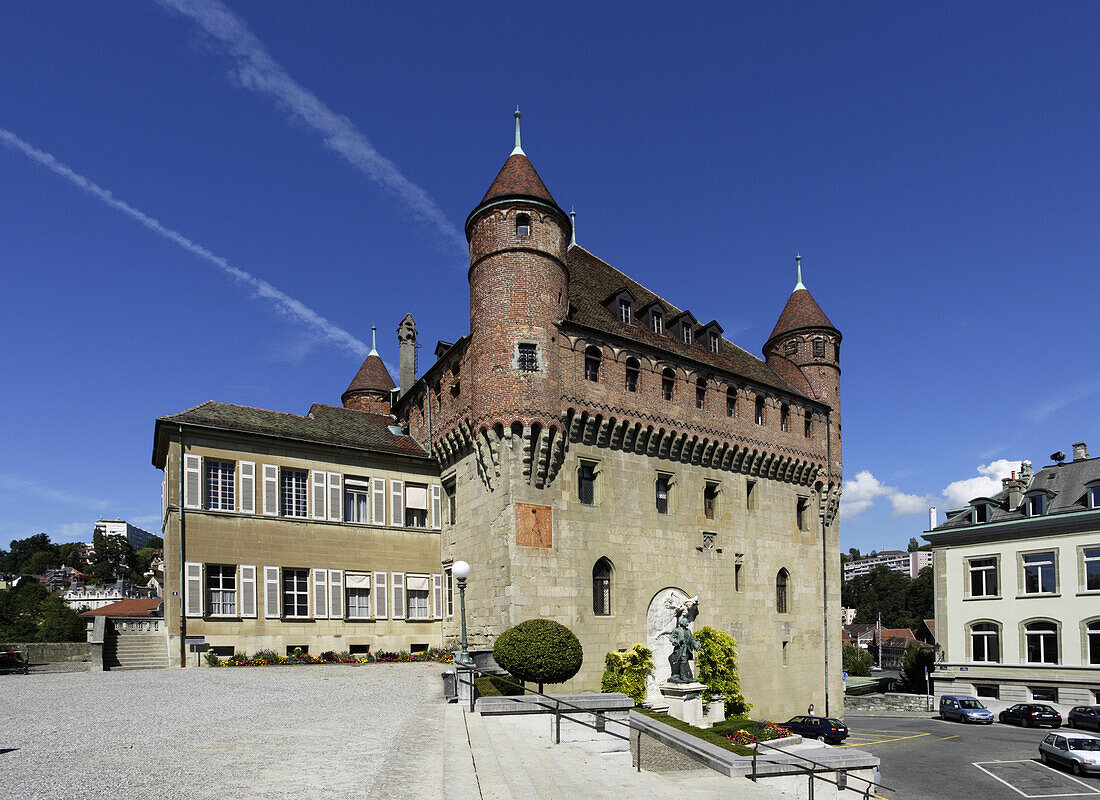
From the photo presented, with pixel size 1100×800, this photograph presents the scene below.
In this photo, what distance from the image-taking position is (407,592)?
3225cm

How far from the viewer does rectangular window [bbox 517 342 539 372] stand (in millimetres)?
28766

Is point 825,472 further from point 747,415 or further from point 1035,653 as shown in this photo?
point 1035,653

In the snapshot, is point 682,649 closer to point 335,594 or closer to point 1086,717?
point 335,594

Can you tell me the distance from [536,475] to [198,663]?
12.9 m

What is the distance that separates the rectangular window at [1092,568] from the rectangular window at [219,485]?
39.9 metres

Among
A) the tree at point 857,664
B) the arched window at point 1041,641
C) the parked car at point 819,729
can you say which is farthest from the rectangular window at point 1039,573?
the tree at point 857,664

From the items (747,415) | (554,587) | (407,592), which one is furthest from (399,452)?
(747,415)

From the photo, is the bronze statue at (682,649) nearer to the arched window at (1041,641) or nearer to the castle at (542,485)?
the castle at (542,485)

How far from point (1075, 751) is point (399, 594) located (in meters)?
23.9

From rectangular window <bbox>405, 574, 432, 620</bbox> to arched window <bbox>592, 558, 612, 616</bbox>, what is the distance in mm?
7286

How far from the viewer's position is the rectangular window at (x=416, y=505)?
109 ft

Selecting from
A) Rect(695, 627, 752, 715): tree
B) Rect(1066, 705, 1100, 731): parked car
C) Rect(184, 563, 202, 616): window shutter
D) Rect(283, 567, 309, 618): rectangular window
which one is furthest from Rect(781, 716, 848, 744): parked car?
Rect(184, 563, 202, 616): window shutter

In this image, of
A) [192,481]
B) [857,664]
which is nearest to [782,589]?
[192,481]

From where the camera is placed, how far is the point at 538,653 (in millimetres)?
23766
